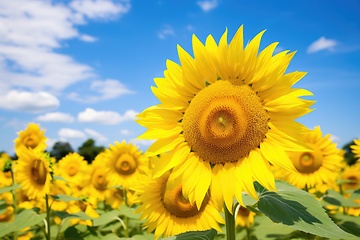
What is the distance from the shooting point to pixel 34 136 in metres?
8.40

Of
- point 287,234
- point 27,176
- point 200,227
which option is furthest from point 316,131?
point 27,176

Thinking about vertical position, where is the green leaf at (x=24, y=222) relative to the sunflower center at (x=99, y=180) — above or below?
below

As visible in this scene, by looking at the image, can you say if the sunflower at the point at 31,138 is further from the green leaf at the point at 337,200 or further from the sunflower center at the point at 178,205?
the green leaf at the point at 337,200

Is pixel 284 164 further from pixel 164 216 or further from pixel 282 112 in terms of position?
pixel 164 216

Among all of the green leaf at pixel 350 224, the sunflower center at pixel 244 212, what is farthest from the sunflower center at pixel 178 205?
the sunflower center at pixel 244 212

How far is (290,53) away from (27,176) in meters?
4.36

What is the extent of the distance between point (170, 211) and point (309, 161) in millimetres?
3028

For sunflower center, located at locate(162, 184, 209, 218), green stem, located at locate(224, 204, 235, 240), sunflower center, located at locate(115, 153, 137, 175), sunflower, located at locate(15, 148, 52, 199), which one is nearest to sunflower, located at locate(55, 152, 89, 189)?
sunflower center, located at locate(115, 153, 137, 175)

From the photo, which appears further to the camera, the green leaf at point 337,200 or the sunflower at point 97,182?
the sunflower at point 97,182

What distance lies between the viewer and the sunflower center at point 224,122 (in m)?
2.49

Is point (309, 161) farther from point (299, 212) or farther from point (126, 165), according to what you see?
point (299, 212)

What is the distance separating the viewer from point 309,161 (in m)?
5.88

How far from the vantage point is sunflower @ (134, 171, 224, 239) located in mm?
3639

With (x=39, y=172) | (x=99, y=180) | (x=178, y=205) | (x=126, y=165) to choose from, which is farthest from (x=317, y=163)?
(x=99, y=180)
